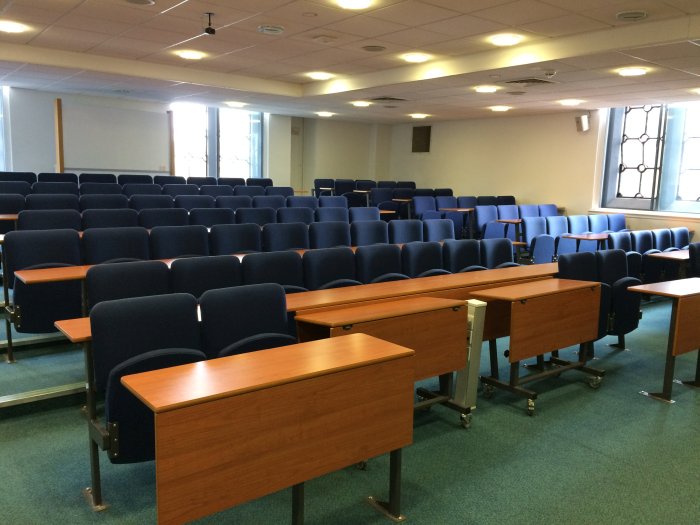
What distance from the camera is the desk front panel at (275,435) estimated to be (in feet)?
6.83

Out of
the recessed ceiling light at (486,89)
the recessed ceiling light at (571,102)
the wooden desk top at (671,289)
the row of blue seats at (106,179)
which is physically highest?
the recessed ceiling light at (486,89)

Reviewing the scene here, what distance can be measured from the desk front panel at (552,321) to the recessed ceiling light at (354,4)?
333 centimetres

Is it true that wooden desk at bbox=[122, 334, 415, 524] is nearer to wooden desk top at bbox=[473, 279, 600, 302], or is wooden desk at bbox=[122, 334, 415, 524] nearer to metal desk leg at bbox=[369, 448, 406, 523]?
metal desk leg at bbox=[369, 448, 406, 523]

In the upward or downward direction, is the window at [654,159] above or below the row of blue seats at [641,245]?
above

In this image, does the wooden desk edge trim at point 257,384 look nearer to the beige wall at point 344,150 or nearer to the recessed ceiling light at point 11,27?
the recessed ceiling light at point 11,27

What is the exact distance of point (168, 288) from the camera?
3898 millimetres

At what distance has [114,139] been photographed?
13.3 m

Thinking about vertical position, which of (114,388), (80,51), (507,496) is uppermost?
(80,51)

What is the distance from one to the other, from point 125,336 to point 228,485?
1025 mm

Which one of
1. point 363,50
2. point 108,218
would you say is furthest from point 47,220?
point 363,50

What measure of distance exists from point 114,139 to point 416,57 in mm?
8172

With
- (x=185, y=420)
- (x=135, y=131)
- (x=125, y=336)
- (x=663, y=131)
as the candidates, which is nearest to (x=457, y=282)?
(x=125, y=336)

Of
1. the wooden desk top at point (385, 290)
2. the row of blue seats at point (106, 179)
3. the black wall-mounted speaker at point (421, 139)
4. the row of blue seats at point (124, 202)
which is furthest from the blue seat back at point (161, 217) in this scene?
the black wall-mounted speaker at point (421, 139)

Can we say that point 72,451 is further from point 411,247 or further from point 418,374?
point 411,247
